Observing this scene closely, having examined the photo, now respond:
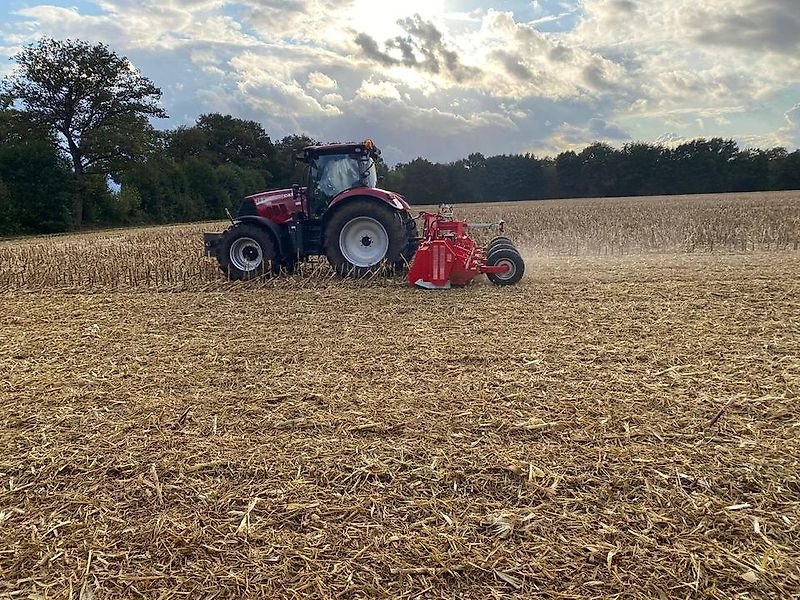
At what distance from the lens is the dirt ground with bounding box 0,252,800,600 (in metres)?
2.20

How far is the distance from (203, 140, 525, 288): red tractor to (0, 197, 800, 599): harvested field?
2.55 metres

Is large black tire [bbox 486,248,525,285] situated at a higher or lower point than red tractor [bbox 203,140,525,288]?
lower

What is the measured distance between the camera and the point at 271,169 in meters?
51.2

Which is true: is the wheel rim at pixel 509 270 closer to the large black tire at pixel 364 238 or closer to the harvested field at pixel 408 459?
the large black tire at pixel 364 238

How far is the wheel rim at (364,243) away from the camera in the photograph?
8.43 meters

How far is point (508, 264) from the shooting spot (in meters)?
7.95

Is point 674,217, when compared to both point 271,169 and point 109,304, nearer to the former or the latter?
point 109,304

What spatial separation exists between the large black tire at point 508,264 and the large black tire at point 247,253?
128 inches

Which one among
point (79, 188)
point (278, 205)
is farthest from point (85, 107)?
point (278, 205)

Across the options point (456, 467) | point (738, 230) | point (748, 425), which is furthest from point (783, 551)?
point (738, 230)

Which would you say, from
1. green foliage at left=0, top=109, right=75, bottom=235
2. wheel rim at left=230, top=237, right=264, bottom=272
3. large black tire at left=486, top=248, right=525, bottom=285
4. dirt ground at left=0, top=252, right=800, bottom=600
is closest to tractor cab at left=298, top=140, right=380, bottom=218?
wheel rim at left=230, top=237, right=264, bottom=272

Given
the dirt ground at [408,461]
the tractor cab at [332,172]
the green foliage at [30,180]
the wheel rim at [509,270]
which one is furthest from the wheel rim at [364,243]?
the green foliage at [30,180]

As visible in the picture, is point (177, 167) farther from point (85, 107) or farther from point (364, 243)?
point (364, 243)

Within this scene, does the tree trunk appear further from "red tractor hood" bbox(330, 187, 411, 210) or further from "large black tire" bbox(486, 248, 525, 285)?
"large black tire" bbox(486, 248, 525, 285)
